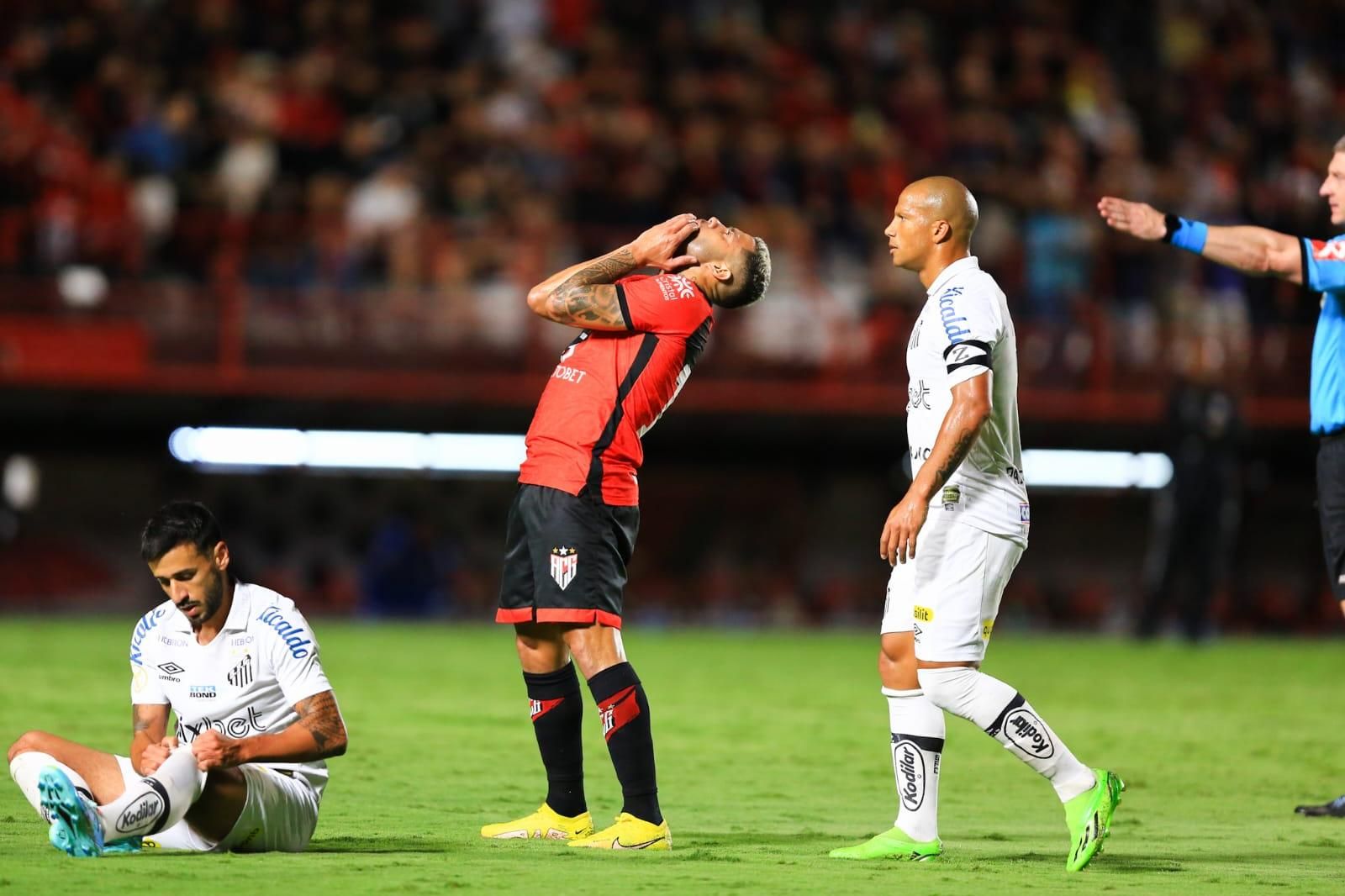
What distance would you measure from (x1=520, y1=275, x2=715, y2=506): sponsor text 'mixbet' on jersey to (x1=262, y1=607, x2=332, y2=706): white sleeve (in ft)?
3.70

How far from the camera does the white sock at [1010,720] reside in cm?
595

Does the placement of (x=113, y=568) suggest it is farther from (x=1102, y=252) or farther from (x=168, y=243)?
(x=1102, y=252)

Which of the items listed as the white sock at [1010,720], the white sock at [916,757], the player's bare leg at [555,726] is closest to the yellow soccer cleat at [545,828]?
the player's bare leg at [555,726]

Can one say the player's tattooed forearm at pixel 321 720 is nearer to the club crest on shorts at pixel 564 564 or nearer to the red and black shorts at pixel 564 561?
the red and black shorts at pixel 564 561

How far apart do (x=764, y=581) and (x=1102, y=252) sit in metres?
5.50

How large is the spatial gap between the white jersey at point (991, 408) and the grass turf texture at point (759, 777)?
119 centimetres

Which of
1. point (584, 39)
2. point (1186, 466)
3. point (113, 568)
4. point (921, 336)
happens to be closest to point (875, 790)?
point (921, 336)

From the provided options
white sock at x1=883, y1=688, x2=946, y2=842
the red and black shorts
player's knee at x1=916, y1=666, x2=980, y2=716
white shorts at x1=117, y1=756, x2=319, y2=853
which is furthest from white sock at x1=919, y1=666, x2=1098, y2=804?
white shorts at x1=117, y1=756, x2=319, y2=853

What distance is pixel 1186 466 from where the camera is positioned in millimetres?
16781

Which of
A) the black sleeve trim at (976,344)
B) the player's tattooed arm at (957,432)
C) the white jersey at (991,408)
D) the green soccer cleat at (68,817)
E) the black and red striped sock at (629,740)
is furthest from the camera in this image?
the black and red striped sock at (629,740)

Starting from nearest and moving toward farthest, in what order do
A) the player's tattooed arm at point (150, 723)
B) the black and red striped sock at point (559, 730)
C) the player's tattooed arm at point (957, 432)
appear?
the player's tattooed arm at point (150, 723), the player's tattooed arm at point (957, 432), the black and red striped sock at point (559, 730)

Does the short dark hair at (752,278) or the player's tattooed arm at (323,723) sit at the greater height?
the short dark hair at (752,278)

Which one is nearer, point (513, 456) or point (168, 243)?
point (168, 243)

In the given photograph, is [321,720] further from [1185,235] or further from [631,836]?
[1185,235]
